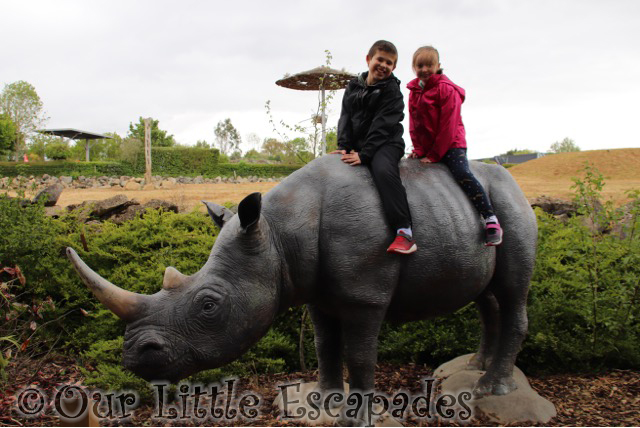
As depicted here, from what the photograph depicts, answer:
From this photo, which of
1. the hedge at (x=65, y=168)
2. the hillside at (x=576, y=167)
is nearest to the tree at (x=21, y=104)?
the hedge at (x=65, y=168)

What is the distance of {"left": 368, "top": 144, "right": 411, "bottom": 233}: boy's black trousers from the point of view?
3.37m

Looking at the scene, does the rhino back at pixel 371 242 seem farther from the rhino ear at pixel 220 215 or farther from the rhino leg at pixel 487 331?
the rhino leg at pixel 487 331

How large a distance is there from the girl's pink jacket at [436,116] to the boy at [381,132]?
0.32 m

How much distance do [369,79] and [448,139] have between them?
71 cm

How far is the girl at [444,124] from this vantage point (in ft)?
12.5

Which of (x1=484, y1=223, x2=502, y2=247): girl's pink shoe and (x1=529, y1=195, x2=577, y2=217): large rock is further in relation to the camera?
(x1=529, y1=195, x2=577, y2=217): large rock

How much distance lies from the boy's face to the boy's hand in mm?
522

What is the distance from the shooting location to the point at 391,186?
343 centimetres

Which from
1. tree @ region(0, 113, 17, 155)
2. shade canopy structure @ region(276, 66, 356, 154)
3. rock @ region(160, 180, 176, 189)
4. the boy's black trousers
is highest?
tree @ region(0, 113, 17, 155)

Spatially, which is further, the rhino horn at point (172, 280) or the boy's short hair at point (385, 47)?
the boy's short hair at point (385, 47)

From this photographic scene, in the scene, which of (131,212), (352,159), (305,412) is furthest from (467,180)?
(131,212)

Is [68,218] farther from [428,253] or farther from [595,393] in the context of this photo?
[595,393]

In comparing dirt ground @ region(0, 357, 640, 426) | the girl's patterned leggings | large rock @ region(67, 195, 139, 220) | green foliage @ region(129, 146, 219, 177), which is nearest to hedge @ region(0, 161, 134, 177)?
green foliage @ region(129, 146, 219, 177)

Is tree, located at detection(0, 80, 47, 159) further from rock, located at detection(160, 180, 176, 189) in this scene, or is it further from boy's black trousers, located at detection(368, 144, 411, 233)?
boy's black trousers, located at detection(368, 144, 411, 233)
